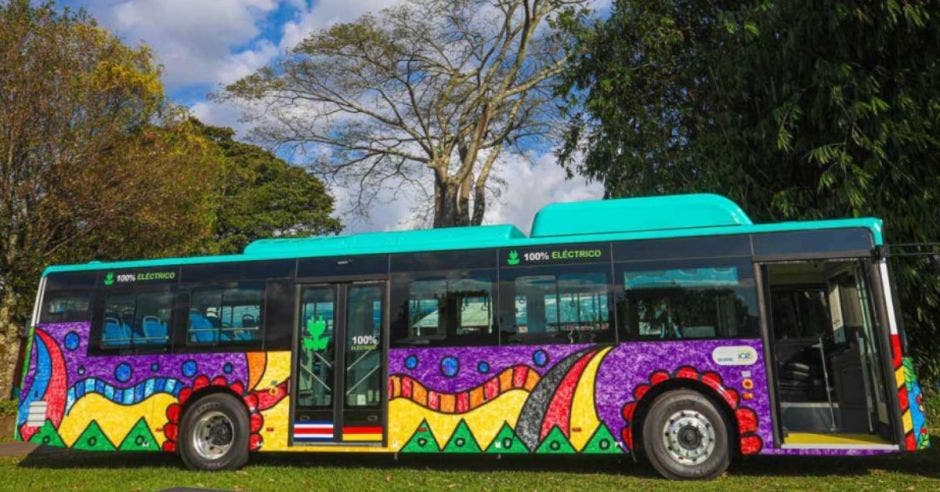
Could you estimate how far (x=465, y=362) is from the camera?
26.4 ft

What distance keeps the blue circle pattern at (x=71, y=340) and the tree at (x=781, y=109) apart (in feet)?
30.5

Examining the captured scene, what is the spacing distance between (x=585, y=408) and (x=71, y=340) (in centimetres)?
705

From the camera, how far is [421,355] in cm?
822

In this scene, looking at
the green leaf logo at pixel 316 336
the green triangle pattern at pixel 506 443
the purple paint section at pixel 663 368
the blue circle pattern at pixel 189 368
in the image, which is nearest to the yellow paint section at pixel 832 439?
the purple paint section at pixel 663 368

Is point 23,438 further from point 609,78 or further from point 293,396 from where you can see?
point 609,78

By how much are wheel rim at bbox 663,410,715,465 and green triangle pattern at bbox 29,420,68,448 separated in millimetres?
7844

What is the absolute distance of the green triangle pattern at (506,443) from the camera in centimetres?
784

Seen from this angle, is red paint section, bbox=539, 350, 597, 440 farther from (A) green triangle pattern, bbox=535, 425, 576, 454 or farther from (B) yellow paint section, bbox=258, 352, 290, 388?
(B) yellow paint section, bbox=258, 352, 290, 388

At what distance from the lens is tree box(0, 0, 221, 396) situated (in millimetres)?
14250

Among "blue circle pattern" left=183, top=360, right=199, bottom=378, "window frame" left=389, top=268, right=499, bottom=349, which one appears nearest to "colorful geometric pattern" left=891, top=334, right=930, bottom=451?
"window frame" left=389, top=268, right=499, bottom=349

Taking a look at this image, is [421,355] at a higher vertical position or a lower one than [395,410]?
higher

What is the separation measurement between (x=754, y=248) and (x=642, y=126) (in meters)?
6.01

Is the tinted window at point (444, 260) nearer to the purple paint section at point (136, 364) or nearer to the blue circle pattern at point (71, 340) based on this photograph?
the purple paint section at point (136, 364)

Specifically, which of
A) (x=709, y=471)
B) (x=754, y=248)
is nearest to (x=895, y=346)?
(x=754, y=248)
